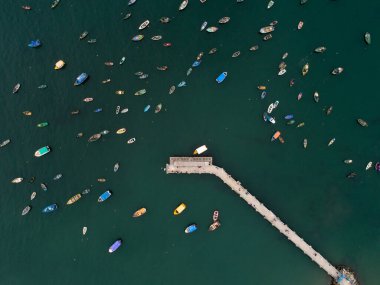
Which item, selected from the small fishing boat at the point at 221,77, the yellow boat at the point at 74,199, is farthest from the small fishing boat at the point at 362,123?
the yellow boat at the point at 74,199

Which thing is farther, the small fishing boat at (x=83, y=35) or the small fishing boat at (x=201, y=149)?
the small fishing boat at (x=83, y=35)

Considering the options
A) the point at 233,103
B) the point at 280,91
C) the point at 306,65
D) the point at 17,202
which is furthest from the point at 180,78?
the point at 17,202

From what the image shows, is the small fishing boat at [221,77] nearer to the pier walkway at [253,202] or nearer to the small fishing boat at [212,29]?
the small fishing boat at [212,29]

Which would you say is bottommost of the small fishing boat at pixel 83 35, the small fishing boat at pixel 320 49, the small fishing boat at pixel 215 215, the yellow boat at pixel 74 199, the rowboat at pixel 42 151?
the small fishing boat at pixel 215 215

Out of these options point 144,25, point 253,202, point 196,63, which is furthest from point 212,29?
point 253,202

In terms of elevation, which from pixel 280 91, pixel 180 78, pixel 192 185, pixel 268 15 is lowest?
pixel 192 185

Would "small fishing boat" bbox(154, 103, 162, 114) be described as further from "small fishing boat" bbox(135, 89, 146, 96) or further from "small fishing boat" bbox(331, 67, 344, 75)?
"small fishing boat" bbox(331, 67, 344, 75)

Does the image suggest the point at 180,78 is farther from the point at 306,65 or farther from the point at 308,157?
the point at 308,157
